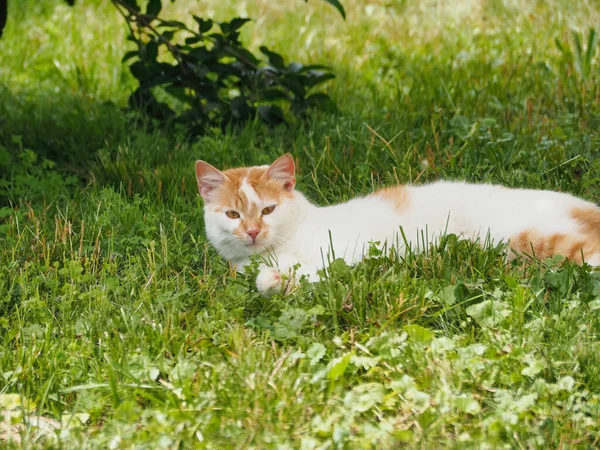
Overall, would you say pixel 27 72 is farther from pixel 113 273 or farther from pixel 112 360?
pixel 112 360

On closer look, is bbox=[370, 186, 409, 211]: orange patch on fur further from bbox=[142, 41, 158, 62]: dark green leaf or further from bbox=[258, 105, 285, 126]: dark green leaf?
bbox=[142, 41, 158, 62]: dark green leaf

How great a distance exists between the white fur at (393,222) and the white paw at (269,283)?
0.10 metres

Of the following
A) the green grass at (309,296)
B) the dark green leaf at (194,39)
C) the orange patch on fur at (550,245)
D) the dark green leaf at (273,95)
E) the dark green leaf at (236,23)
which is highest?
the dark green leaf at (236,23)

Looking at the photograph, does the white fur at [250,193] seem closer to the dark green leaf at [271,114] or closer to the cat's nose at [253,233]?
the cat's nose at [253,233]

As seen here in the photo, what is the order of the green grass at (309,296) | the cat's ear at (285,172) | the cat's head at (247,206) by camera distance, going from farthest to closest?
the cat's ear at (285,172) → the cat's head at (247,206) → the green grass at (309,296)

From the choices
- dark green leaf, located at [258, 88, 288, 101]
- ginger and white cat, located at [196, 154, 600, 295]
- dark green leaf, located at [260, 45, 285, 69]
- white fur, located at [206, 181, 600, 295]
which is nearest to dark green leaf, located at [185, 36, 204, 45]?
dark green leaf, located at [260, 45, 285, 69]

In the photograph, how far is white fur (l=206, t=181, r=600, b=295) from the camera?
3.13 metres

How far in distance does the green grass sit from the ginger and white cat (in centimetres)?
14

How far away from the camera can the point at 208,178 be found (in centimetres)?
335

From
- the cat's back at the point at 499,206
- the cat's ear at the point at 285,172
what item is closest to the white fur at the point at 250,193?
the cat's ear at the point at 285,172

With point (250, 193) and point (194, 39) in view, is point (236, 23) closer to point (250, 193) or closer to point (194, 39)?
point (194, 39)

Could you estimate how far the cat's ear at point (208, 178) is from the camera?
10.9 ft

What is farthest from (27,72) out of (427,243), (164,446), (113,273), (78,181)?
(164,446)

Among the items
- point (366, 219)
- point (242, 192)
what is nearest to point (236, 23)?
point (242, 192)
